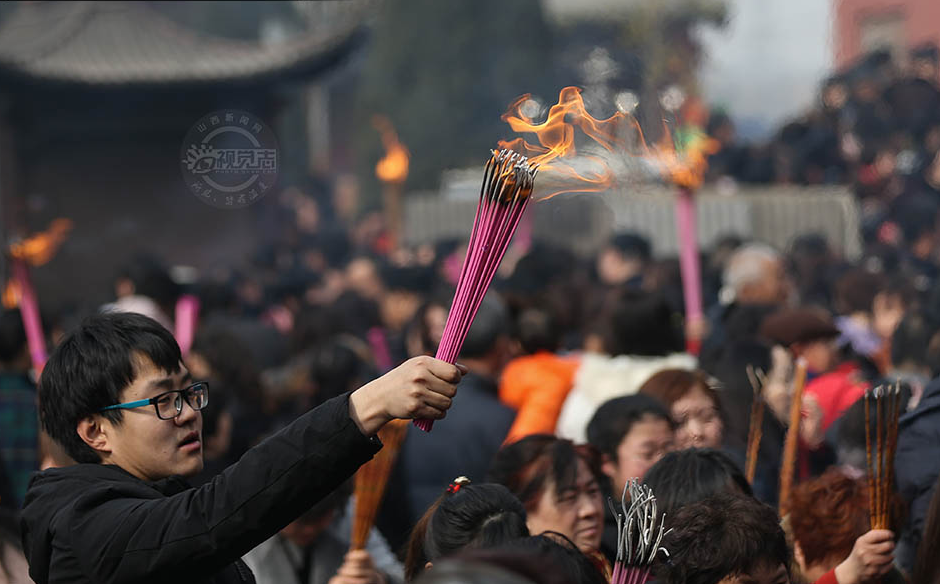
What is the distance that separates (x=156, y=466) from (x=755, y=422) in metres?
2.07

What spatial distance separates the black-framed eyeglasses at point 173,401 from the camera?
2307 millimetres

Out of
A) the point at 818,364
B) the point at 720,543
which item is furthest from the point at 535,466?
the point at 818,364

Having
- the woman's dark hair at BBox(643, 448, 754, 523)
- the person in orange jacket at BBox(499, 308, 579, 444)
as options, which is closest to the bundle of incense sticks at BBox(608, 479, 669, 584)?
the woman's dark hair at BBox(643, 448, 754, 523)

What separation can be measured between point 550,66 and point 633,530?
923 inches

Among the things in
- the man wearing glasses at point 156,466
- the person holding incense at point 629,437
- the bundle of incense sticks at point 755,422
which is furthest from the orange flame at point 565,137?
the bundle of incense sticks at point 755,422

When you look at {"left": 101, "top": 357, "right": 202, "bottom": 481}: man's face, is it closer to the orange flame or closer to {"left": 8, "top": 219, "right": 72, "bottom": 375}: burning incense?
the orange flame

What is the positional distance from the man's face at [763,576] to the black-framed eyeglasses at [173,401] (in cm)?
96

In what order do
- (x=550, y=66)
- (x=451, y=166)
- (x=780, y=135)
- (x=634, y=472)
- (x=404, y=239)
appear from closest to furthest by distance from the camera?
(x=634, y=472) < (x=780, y=135) < (x=404, y=239) < (x=451, y=166) < (x=550, y=66)


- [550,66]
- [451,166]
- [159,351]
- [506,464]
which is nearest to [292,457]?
[159,351]

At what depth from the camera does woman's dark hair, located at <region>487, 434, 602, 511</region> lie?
3.12 meters

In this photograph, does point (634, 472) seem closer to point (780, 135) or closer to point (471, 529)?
point (471, 529)

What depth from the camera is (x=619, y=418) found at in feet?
11.6

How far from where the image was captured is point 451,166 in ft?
74.5

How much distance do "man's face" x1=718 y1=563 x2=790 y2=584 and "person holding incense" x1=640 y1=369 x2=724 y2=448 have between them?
1.30m
